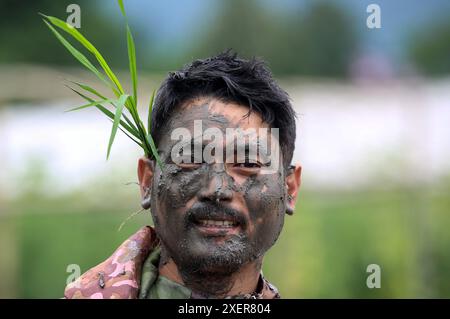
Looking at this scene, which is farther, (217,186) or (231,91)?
(231,91)

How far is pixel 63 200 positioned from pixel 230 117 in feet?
→ 20.2

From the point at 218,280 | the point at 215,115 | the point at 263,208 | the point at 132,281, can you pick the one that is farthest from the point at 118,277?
the point at 215,115

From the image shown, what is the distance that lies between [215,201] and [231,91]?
489 millimetres

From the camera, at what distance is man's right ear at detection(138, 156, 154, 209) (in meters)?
4.09

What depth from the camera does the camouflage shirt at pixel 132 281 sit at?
156 inches

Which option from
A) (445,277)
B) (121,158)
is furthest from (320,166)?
(121,158)

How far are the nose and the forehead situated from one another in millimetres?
184

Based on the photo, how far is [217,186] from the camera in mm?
3789

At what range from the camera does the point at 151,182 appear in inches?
161

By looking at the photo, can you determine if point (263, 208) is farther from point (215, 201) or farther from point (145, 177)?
point (145, 177)

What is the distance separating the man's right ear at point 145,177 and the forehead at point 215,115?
0.69 ft

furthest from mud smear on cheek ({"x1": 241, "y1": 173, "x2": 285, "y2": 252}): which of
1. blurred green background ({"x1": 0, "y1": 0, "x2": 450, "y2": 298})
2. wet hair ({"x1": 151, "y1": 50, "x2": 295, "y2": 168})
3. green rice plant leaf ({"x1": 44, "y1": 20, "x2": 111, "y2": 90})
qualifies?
blurred green background ({"x1": 0, "y1": 0, "x2": 450, "y2": 298})

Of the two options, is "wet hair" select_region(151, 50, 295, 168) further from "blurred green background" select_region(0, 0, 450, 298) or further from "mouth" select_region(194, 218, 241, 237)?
"blurred green background" select_region(0, 0, 450, 298)
